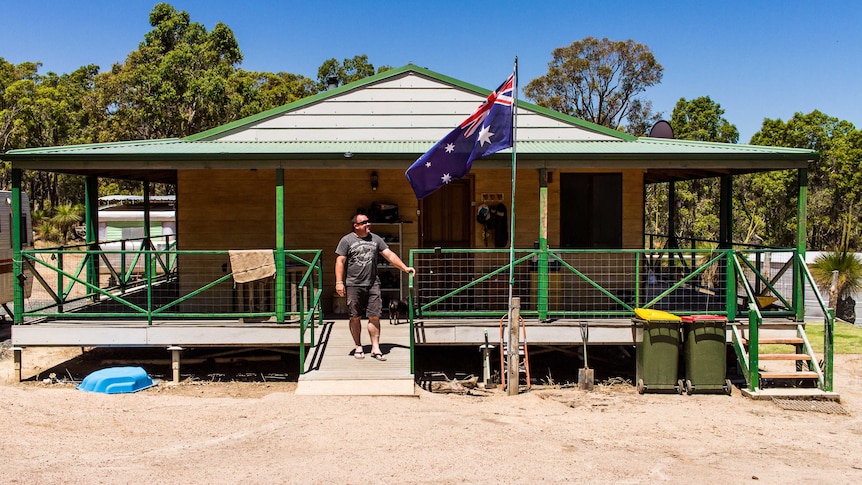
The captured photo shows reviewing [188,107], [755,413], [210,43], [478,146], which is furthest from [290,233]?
[210,43]

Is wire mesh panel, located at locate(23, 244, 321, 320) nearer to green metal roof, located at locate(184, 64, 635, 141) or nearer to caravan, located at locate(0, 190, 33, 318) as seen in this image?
caravan, located at locate(0, 190, 33, 318)

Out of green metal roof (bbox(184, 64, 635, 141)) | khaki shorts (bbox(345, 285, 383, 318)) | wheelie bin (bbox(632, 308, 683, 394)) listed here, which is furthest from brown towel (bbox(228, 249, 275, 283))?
wheelie bin (bbox(632, 308, 683, 394))

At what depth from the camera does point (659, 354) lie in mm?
8867

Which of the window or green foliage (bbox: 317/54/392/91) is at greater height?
green foliage (bbox: 317/54/392/91)

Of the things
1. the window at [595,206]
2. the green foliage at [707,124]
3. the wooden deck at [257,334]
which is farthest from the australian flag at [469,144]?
the green foliage at [707,124]

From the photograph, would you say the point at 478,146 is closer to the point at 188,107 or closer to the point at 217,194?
the point at 217,194

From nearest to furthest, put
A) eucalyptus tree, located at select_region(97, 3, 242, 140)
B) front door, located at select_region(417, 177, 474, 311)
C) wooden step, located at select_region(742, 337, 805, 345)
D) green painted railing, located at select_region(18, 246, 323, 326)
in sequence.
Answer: wooden step, located at select_region(742, 337, 805, 345) → green painted railing, located at select_region(18, 246, 323, 326) → front door, located at select_region(417, 177, 474, 311) → eucalyptus tree, located at select_region(97, 3, 242, 140)

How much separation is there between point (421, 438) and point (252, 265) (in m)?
3.97

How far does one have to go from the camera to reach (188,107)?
32.1 m

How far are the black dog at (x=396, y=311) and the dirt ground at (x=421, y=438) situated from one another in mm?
2051

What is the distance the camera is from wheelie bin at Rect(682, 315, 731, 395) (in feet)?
28.8

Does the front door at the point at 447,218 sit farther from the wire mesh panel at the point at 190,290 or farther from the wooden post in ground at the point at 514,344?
the wooden post in ground at the point at 514,344

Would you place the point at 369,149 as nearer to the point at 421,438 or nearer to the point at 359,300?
the point at 359,300

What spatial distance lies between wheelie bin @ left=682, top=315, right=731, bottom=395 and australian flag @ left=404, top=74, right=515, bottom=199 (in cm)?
311
